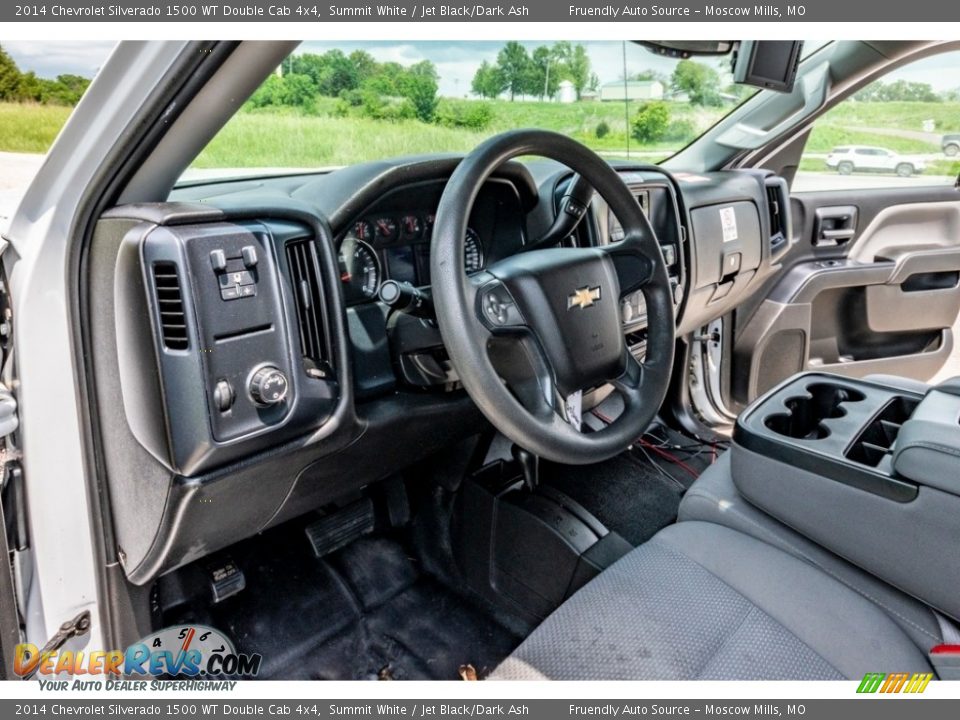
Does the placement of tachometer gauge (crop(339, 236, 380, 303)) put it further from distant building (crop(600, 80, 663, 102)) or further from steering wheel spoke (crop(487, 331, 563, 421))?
distant building (crop(600, 80, 663, 102))

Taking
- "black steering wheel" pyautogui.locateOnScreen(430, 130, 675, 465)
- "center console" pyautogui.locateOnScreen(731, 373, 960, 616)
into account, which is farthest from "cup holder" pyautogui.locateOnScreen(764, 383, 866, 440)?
"black steering wheel" pyautogui.locateOnScreen(430, 130, 675, 465)

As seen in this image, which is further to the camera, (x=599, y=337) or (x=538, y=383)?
(x=599, y=337)

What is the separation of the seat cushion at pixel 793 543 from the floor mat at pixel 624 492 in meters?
0.48

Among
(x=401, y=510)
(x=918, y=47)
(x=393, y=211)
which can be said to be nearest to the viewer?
(x=393, y=211)

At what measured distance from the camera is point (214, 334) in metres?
1.20

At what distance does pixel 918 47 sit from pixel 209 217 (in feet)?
7.63

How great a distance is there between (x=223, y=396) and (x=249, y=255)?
25cm

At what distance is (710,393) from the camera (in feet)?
9.30

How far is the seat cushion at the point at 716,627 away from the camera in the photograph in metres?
1.14

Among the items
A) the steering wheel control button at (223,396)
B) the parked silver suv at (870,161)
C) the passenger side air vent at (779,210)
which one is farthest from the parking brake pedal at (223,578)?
the parked silver suv at (870,161)

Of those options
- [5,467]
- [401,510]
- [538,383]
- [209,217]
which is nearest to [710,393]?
[401,510]

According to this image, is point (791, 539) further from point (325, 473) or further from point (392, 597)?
point (392, 597)

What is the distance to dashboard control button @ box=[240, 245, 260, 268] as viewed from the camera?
1245 millimetres

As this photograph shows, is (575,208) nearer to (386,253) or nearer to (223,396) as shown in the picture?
(386,253)
